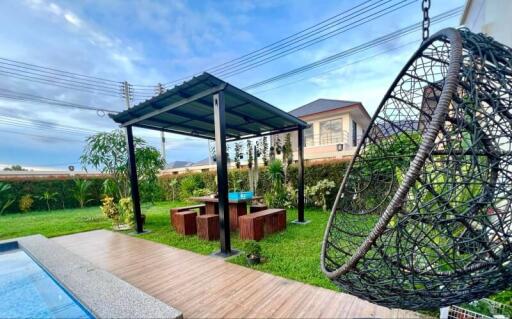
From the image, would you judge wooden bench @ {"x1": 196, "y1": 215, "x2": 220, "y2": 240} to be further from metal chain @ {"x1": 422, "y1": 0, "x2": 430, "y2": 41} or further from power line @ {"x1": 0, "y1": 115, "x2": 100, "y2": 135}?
power line @ {"x1": 0, "y1": 115, "x2": 100, "y2": 135}

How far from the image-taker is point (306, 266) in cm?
321

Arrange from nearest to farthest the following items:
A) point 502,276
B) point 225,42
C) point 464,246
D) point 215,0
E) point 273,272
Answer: point 502,276 < point 464,246 < point 273,272 < point 215,0 < point 225,42

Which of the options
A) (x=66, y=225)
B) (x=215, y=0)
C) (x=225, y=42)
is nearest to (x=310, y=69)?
(x=225, y=42)

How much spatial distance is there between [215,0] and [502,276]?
8227mm

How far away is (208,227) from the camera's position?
466cm

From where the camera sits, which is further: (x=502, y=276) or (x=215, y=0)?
(x=215, y=0)

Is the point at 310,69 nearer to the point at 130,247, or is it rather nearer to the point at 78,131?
the point at 130,247

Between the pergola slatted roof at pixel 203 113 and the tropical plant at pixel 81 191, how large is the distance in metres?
8.01

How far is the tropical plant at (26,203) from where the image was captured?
1010 centimetres

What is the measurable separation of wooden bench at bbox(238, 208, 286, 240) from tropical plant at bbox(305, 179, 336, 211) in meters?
2.85

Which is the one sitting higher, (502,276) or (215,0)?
(215,0)

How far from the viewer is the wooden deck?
86.8 inches

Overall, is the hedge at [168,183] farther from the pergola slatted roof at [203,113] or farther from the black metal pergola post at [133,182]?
the pergola slatted roof at [203,113]

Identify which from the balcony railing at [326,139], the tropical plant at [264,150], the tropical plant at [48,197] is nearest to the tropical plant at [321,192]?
the tropical plant at [264,150]
